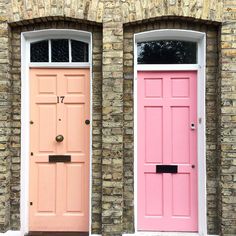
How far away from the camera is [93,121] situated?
520 centimetres

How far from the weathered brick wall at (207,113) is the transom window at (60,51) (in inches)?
27.3

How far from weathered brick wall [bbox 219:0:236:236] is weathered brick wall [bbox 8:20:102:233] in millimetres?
1720

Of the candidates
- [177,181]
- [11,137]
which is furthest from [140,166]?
[11,137]

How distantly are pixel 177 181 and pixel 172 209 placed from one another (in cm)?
42

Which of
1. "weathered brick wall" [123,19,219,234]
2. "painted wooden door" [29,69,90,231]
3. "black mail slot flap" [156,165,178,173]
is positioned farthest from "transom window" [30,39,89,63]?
"black mail slot flap" [156,165,178,173]

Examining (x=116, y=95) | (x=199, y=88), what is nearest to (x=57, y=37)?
(x=116, y=95)

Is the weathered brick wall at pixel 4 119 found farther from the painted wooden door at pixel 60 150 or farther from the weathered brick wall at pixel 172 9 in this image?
the weathered brick wall at pixel 172 9

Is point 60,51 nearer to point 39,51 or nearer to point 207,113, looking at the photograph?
point 39,51

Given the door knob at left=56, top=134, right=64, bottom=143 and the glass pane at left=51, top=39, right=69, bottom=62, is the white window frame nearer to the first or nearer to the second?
the glass pane at left=51, top=39, right=69, bottom=62

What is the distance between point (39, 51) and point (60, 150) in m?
1.54

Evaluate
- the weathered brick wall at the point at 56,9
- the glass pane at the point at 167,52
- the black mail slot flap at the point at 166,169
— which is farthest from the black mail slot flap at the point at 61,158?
the weathered brick wall at the point at 56,9

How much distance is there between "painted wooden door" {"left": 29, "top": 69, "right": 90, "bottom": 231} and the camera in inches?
211

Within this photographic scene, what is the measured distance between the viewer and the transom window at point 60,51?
5430 mm

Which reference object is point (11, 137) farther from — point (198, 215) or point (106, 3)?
point (198, 215)
